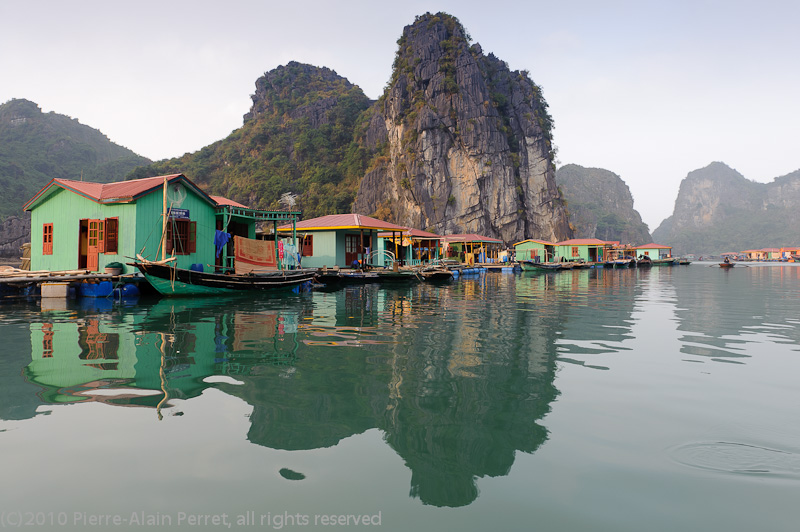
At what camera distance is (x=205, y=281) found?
18422 millimetres

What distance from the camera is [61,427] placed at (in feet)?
15.3

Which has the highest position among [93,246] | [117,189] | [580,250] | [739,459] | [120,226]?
[117,189]

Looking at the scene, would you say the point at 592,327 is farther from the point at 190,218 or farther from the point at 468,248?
the point at 468,248

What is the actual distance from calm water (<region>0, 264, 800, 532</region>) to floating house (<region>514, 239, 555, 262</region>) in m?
55.8

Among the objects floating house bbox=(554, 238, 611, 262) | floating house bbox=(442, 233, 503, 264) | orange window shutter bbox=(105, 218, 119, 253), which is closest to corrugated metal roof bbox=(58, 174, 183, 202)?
orange window shutter bbox=(105, 218, 119, 253)

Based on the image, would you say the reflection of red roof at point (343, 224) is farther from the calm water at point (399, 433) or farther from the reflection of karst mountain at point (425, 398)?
the calm water at point (399, 433)

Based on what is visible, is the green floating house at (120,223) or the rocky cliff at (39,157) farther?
the rocky cliff at (39,157)

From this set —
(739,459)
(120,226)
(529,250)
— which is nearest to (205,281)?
(120,226)

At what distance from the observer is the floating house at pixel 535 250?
64.1 metres

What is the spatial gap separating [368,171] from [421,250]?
38371mm

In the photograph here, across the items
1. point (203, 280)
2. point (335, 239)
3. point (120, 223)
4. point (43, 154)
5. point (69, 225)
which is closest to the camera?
point (203, 280)

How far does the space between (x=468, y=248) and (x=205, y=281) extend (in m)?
43.5

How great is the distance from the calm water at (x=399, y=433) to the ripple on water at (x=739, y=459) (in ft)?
0.08

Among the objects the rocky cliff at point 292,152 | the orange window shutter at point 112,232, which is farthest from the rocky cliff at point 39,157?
the orange window shutter at point 112,232
